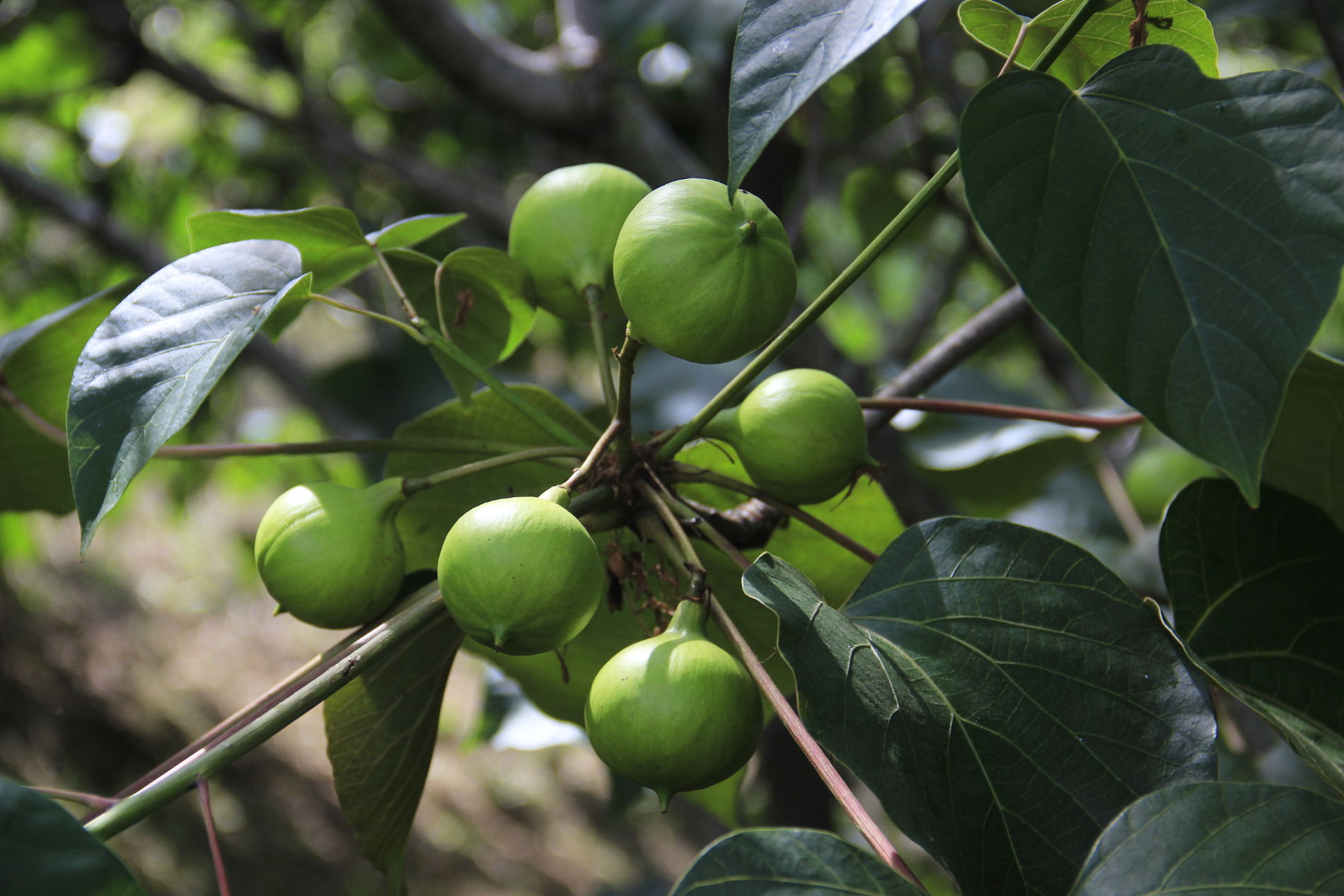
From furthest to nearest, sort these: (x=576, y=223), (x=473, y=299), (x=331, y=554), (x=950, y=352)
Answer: (x=950, y=352), (x=473, y=299), (x=576, y=223), (x=331, y=554)

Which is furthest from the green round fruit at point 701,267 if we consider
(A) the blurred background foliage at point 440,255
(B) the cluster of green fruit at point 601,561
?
(A) the blurred background foliage at point 440,255

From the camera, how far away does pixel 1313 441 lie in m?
0.93

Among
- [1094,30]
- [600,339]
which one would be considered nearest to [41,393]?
[600,339]

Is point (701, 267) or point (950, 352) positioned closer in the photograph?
point (701, 267)

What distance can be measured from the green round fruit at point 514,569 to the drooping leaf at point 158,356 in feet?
0.65

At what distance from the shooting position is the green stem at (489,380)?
2.74ft

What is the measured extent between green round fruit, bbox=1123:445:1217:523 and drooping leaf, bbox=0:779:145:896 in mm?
1563

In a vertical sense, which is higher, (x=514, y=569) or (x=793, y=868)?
(x=514, y=569)

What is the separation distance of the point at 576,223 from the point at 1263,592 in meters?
0.68

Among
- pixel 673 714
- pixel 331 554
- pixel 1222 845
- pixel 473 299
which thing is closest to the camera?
pixel 1222 845

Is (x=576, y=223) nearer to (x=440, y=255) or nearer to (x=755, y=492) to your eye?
(x=755, y=492)

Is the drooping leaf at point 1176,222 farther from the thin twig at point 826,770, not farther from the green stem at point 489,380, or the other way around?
the green stem at point 489,380

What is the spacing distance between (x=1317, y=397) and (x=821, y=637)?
0.60 metres

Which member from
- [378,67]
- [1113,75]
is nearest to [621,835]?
[378,67]
